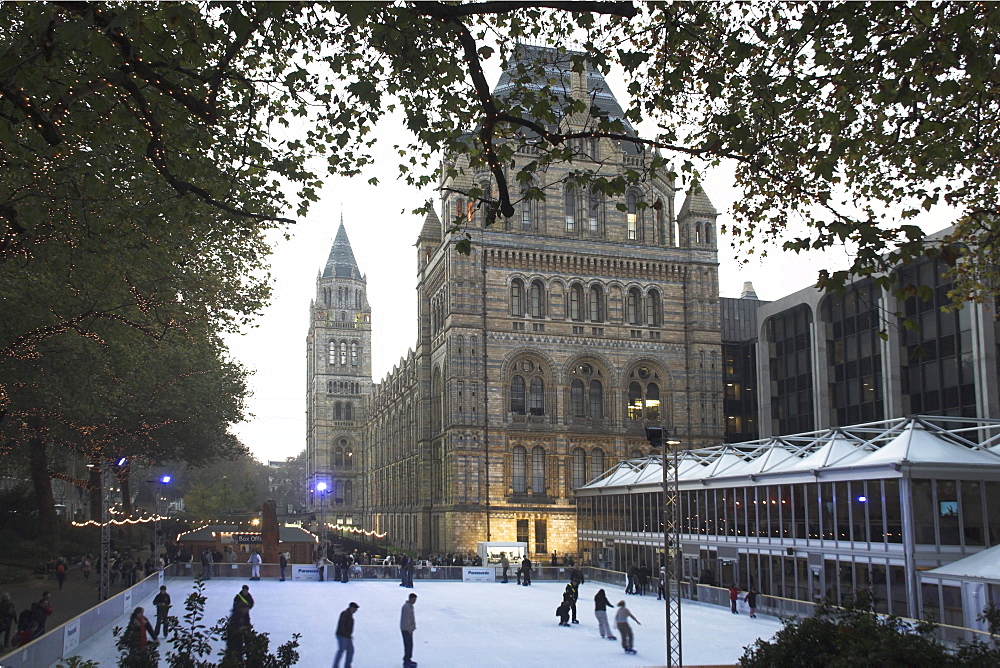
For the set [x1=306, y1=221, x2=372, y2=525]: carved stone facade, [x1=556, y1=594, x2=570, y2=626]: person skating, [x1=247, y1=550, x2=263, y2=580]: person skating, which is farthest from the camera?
[x1=306, y1=221, x2=372, y2=525]: carved stone facade

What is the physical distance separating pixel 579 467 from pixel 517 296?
11086mm

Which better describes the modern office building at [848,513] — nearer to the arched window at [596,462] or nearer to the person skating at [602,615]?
the person skating at [602,615]

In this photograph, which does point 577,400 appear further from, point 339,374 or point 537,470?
point 339,374

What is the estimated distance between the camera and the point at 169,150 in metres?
15.4

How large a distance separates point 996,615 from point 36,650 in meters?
16.2

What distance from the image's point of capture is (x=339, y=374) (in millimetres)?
129375

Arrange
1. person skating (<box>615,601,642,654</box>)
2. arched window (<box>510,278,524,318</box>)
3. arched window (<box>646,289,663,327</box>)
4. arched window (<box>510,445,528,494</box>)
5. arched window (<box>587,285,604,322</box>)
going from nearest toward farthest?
person skating (<box>615,601,642,654</box>) → arched window (<box>510,445,528,494</box>) → arched window (<box>510,278,524,318</box>) → arched window (<box>587,285,604,322</box>) → arched window (<box>646,289,663,327</box>)

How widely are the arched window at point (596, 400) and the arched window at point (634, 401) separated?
1790mm

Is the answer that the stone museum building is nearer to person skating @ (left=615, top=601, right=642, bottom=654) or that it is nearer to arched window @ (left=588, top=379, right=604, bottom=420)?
arched window @ (left=588, top=379, right=604, bottom=420)

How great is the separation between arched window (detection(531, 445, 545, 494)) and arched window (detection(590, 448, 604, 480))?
3.05m

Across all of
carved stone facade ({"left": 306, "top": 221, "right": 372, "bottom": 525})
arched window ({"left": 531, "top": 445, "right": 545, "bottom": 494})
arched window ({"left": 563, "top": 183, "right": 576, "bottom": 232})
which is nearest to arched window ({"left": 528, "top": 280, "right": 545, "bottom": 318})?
arched window ({"left": 563, "top": 183, "right": 576, "bottom": 232})

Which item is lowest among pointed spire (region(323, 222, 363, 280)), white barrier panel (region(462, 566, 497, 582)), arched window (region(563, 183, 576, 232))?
white barrier panel (region(462, 566, 497, 582))

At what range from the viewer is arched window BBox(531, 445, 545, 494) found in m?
58.3

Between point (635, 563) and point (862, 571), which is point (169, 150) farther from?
point (635, 563)
